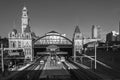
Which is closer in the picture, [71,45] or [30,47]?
[30,47]

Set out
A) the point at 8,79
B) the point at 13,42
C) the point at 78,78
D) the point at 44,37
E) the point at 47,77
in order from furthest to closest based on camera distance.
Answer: the point at 13,42, the point at 44,37, the point at 78,78, the point at 8,79, the point at 47,77

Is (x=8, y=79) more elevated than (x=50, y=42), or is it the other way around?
(x=50, y=42)

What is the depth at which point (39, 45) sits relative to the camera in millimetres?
140000

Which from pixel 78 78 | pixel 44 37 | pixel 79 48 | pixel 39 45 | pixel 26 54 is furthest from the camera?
pixel 44 37

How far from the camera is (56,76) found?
39.4 metres

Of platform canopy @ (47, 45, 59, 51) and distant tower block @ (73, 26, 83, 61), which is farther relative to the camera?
platform canopy @ (47, 45, 59, 51)

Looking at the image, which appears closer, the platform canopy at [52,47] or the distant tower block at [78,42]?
Result: the distant tower block at [78,42]

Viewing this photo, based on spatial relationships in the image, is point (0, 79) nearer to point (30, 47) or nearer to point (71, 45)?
point (30, 47)

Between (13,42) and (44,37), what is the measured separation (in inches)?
1610

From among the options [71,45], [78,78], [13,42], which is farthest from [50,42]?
[78,78]

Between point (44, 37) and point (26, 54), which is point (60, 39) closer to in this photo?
point (44, 37)

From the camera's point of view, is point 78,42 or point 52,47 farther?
point 78,42

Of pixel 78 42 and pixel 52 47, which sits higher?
pixel 78 42

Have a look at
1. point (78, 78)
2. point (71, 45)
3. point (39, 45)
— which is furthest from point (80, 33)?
point (78, 78)
